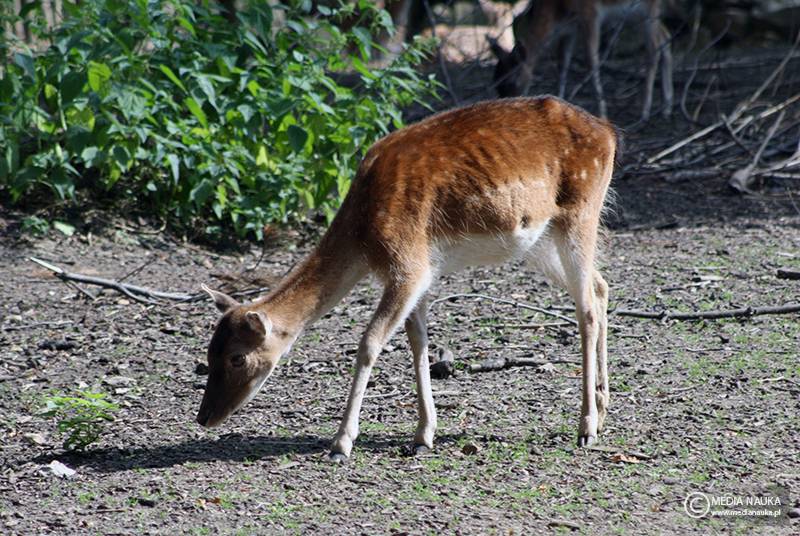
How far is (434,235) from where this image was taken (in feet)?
16.8

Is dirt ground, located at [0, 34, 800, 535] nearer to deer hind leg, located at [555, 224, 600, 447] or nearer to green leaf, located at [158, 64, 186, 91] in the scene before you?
deer hind leg, located at [555, 224, 600, 447]

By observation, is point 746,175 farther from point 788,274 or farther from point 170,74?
point 170,74

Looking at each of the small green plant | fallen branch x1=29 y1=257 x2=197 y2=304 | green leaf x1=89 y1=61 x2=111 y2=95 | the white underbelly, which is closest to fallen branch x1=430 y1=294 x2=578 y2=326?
the white underbelly

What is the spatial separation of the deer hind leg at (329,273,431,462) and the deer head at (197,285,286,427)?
38cm

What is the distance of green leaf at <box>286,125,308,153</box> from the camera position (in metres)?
7.67

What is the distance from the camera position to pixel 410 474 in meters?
4.77

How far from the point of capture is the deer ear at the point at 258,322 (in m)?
4.86

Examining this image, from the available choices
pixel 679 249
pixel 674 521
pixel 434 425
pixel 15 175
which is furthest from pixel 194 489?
pixel 679 249

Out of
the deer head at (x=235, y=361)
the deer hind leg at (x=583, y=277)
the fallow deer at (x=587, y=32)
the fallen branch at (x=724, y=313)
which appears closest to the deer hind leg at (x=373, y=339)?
the deer head at (x=235, y=361)

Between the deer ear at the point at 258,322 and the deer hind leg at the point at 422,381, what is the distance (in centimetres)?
71

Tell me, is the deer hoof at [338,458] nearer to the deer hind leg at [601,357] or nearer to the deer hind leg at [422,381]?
the deer hind leg at [422,381]

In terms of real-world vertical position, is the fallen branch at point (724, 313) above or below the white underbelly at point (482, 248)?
below

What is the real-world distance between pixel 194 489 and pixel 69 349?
2168 millimetres

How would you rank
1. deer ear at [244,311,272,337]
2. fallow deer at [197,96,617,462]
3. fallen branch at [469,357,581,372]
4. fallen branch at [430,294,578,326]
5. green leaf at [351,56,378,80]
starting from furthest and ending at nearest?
1. green leaf at [351,56,378,80]
2. fallen branch at [430,294,578,326]
3. fallen branch at [469,357,581,372]
4. fallow deer at [197,96,617,462]
5. deer ear at [244,311,272,337]
